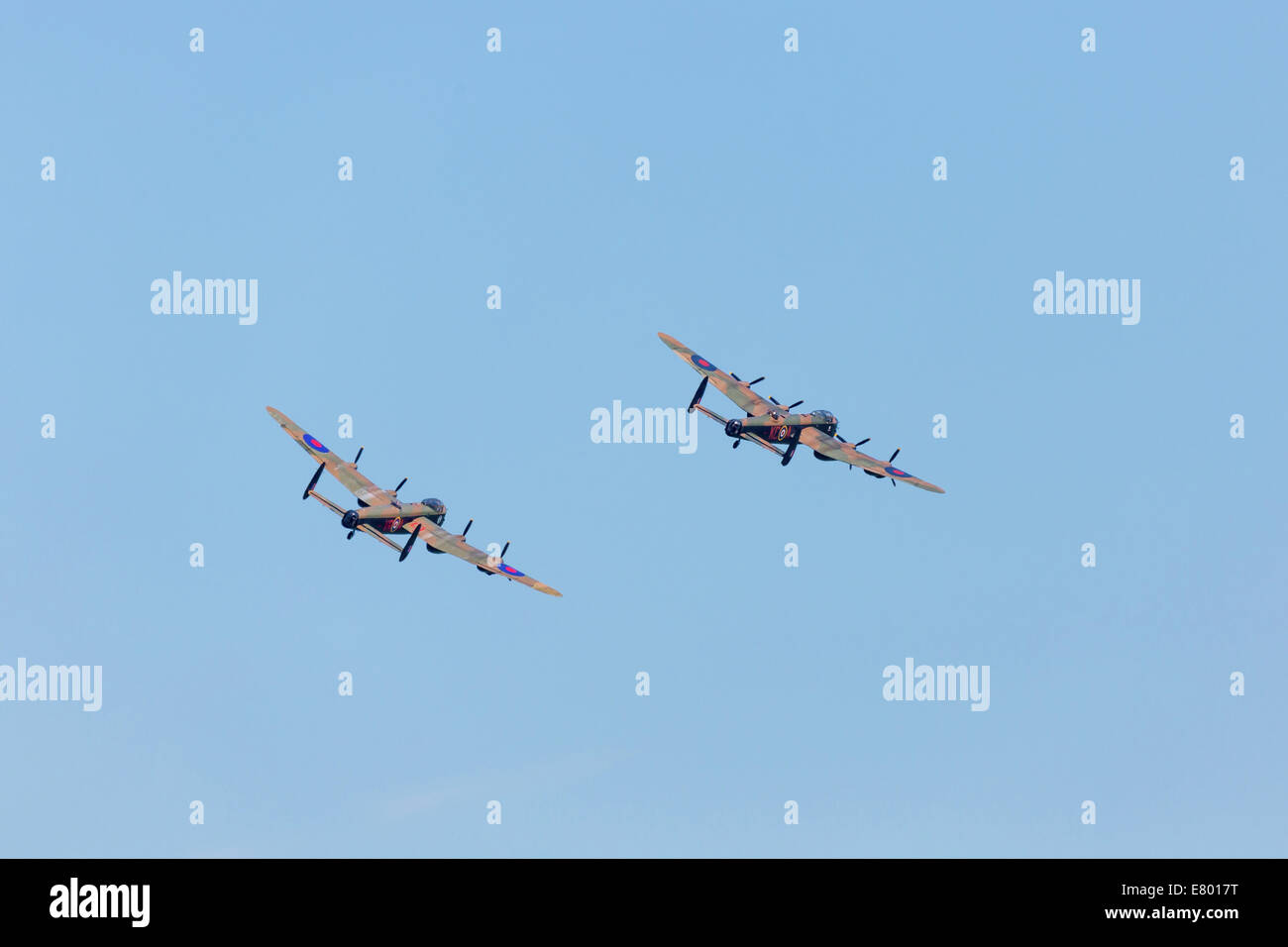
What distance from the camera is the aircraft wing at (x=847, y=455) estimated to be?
174 meters

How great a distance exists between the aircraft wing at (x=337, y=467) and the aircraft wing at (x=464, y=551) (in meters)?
3.81

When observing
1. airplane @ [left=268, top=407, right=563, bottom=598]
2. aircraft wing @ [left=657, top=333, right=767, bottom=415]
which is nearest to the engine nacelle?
airplane @ [left=268, top=407, right=563, bottom=598]

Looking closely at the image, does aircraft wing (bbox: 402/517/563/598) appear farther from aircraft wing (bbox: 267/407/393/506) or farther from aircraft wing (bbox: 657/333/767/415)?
aircraft wing (bbox: 657/333/767/415)

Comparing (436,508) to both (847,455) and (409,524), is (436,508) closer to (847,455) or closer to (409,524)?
(409,524)

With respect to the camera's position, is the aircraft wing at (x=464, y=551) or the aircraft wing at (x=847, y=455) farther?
the aircraft wing at (x=847, y=455)

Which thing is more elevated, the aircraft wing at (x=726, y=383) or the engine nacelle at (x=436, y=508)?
the aircraft wing at (x=726, y=383)

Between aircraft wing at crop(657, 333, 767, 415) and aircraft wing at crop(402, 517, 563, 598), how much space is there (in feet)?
81.8

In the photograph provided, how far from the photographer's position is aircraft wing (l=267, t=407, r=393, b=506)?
166m

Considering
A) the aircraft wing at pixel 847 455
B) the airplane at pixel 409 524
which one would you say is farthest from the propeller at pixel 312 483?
the aircraft wing at pixel 847 455

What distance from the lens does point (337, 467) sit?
17038 cm

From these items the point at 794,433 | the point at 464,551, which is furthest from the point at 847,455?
the point at 464,551

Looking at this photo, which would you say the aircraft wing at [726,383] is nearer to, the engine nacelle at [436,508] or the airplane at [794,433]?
the airplane at [794,433]

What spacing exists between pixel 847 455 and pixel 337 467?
42.9 metres
